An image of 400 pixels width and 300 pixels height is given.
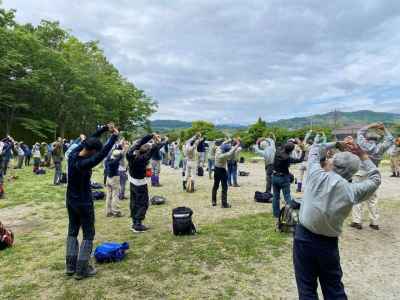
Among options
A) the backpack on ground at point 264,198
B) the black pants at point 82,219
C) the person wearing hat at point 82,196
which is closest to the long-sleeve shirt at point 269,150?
the backpack on ground at point 264,198

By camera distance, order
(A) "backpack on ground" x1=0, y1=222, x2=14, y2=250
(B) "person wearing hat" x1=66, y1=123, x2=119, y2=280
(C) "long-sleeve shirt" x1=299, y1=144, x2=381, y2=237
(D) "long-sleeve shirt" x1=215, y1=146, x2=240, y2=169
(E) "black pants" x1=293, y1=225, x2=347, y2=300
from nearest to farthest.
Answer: (C) "long-sleeve shirt" x1=299, y1=144, x2=381, y2=237 → (E) "black pants" x1=293, y1=225, x2=347, y2=300 → (B) "person wearing hat" x1=66, y1=123, x2=119, y2=280 → (A) "backpack on ground" x1=0, y1=222, x2=14, y2=250 → (D) "long-sleeve shirt" x1=215, y1=146, x2=240, y2=169

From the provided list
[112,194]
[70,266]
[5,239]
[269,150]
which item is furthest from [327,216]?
[269,150]

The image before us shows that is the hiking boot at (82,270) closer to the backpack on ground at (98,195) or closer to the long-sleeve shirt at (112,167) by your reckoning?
the long-sleeve shirt at (112,167)

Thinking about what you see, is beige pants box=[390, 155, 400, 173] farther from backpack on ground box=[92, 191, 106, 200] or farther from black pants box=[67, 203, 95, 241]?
black pants box=[67, 203, 95, 241]

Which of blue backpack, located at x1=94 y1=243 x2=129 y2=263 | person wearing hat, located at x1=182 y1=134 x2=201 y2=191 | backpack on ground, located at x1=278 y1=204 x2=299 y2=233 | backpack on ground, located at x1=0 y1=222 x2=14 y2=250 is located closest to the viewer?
blue backpack, located at x1=94 y1=243 x2=129 y2=263

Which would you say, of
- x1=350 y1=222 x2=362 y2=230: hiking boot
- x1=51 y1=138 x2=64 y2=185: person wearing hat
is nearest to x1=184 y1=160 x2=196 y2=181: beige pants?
x1=51 y1=138 x2=64 y2=185: person wearing hat

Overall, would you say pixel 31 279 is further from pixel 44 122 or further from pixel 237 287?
pixel 44 122

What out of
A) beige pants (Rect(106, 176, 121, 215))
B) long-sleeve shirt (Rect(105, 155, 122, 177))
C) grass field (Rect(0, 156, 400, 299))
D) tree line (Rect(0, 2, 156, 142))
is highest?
tree line (Rect(0, 2, 156, 142))

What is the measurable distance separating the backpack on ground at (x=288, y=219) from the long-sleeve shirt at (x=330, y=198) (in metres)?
4.34

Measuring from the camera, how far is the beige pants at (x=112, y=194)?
28.9ft

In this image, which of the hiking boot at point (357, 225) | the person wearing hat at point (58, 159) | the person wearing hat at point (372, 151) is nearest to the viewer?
the person wearing hat at point (372, 151)

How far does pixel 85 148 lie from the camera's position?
484 cm

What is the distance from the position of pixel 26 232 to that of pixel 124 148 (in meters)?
3.61

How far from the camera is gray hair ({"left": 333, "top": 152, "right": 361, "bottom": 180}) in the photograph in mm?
2924
